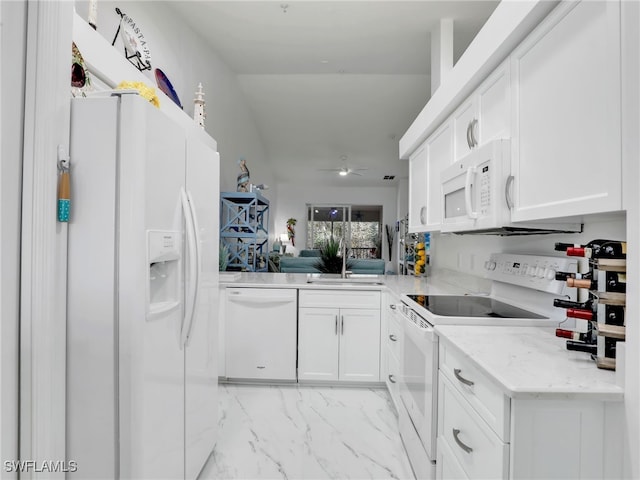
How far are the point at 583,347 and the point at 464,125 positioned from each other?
46.6 inches

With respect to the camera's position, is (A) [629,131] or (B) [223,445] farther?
(B) [223,445]

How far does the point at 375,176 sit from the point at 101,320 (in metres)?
8.21

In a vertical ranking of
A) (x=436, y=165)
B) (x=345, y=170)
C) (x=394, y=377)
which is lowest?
(x=394, y=377)

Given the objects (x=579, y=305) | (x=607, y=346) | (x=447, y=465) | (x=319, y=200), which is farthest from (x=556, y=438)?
(x=319, y=200)

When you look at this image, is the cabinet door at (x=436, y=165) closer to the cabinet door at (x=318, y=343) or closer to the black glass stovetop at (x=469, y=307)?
the black glass stovetop at (x=469, y=307)

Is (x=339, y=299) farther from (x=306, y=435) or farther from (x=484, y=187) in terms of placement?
(x=484, y=187)

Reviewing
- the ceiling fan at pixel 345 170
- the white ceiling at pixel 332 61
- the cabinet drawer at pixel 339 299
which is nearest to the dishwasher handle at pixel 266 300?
the cabinet drawer at pixel 339 299

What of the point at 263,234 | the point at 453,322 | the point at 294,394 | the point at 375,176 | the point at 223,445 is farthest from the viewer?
the point at 375,176

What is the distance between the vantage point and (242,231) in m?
3.55

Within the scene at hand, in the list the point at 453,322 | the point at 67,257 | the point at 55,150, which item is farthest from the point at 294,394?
the point at 55,150

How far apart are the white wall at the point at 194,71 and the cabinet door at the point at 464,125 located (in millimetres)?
1952

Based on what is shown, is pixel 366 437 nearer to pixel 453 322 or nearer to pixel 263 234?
pixel 453 322

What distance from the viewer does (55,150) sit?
1.00 metres

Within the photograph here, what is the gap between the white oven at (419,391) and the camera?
4.38ft
